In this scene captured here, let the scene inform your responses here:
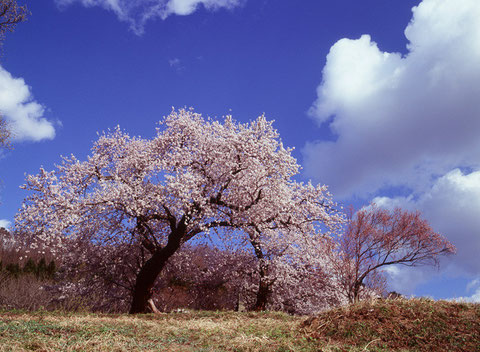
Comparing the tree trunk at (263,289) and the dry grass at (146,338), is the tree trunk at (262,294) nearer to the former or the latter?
the tree trunk at (263,289)

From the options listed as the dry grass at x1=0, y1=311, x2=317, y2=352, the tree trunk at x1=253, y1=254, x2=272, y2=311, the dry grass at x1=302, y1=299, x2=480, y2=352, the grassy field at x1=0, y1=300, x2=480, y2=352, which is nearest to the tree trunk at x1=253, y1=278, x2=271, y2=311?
the tree trunk at x1=253, y1=254, x2=272, y2=311

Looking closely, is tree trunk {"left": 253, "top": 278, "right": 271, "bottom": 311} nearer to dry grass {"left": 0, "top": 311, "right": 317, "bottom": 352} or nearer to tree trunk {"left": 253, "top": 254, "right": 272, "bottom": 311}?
tree trunk {"left": 253, "top": 254, "right": 272, "bottom": 311}

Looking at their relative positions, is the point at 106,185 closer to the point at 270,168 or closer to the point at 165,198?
the point at 165,198

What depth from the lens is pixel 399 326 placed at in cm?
866

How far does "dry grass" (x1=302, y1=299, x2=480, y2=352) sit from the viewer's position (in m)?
7.86

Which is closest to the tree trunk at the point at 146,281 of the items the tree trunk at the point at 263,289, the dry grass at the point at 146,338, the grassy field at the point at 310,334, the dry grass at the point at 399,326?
the tree trunk at the point at 263,289

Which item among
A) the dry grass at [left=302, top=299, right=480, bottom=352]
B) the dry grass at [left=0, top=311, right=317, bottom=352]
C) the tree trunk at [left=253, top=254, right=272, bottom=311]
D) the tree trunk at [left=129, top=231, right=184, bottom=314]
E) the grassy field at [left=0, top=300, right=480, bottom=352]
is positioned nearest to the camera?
the dry grass at [left=0, top=311, right=317, bottom=352]

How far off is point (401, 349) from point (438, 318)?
206 centimetres

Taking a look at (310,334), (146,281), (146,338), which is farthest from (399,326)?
(146,281)

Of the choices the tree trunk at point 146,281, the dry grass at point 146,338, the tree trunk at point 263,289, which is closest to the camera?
the dry grass at point 146,338

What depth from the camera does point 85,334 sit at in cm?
775

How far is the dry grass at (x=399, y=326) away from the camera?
7863 mm

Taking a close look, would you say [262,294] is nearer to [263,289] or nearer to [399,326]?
[263,289]

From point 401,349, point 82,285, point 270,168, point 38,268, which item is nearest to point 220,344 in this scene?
point 401,349
